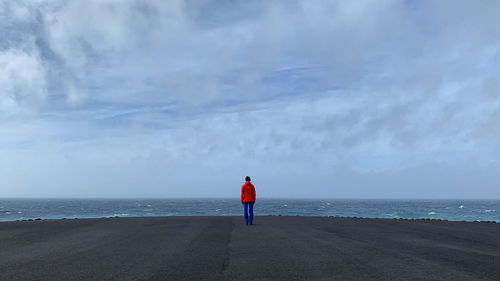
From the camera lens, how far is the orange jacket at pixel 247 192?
55.5 feet

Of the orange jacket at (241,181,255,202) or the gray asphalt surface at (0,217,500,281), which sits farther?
the orange jacket at (241,181,255,202)

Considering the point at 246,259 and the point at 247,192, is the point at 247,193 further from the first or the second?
the point at 246,259

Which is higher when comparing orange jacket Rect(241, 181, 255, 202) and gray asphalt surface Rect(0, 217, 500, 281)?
orange jacket Rect(241, 181, 255, 202)

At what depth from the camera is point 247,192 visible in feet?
56.0

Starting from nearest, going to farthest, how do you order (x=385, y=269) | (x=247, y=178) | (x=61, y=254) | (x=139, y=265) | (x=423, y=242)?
1. (x=385, y=269)
2. (x=139, y=265)
3. (x=61, y=254)
4. (x=423, y=242)
5. (x=247, y=178)

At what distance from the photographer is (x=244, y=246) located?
32.3 feet

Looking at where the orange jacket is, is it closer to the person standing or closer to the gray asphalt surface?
the person standing

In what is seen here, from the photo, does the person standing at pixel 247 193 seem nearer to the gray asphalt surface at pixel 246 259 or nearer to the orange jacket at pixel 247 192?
the orange jacket at pixel 247 192

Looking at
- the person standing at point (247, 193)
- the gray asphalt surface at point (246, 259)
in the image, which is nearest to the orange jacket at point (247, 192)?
the person standing at point (247, 193)

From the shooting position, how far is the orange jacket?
16922mm

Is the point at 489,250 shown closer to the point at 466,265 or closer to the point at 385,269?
the point at 466,265

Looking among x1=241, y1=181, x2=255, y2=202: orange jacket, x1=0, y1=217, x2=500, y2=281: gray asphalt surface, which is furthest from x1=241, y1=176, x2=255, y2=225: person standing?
x1=0, y1=217, x2=500, y2=281: gray asphalt surface

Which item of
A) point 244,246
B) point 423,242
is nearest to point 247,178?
point 244,246

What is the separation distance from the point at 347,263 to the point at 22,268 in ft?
21.7
